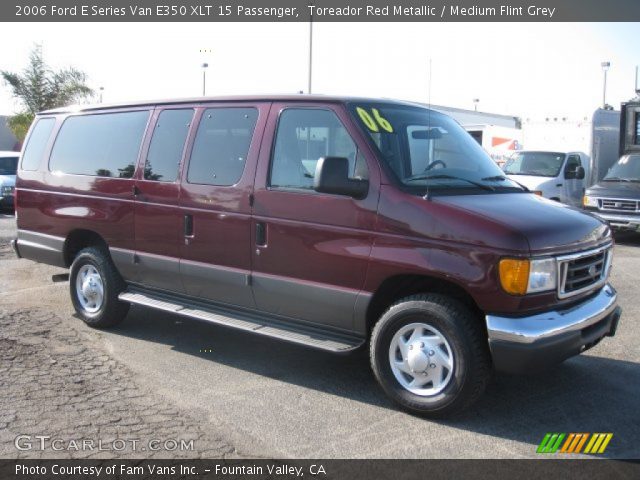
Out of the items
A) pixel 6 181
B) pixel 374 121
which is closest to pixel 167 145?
pixel 374 121

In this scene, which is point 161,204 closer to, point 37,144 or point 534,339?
point 37,144

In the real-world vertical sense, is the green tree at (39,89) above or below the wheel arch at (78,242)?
above

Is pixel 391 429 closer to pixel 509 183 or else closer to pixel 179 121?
pixel 509 183

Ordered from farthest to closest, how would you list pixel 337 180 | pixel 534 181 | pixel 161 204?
pixel 534 181 → pixel 161 204 → pixel 337 180

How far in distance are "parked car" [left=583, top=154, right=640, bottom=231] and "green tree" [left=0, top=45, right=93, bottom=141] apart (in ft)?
78.8

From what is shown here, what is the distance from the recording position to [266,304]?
499 centimetres

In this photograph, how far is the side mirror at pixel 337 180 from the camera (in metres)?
4.31

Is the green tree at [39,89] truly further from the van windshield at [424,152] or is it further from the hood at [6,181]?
the van windshield at [424,152]

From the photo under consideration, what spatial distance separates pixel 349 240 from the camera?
449 centimetres

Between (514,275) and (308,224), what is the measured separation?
4.97ft

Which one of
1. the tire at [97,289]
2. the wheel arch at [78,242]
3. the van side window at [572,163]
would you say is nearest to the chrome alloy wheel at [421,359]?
the tire at [97,289]

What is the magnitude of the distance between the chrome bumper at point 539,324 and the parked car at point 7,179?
50.6 ft

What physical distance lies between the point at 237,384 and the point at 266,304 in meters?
0.64

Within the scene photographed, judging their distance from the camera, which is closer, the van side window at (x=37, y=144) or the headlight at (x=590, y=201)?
the van side window at (x=37, y=144)
